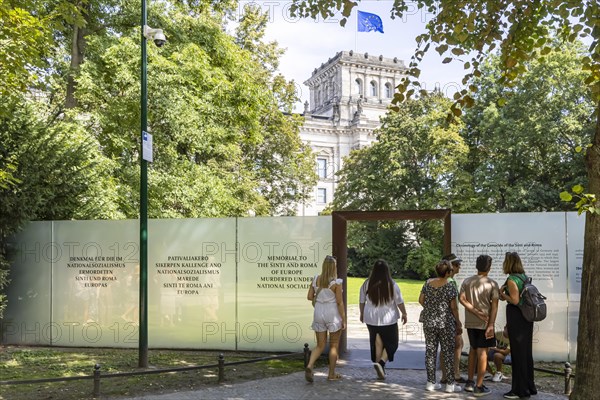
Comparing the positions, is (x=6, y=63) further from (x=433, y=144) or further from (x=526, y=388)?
(x=433, y=144)

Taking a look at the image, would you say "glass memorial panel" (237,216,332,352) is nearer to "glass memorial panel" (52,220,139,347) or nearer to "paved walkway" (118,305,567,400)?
"paved walkway" (118,305,567,400)

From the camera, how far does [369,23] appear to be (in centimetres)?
3766

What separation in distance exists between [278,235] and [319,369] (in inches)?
115

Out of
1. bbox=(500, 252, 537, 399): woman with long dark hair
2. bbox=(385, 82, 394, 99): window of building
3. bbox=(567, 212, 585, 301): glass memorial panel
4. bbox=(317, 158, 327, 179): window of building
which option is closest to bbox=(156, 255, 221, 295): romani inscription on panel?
bbox=(500, 252, 537, 399): woman with long dark hair

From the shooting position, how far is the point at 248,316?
40.4 feet

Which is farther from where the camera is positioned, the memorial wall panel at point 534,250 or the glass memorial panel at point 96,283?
the glass memorial panel at point 96,283

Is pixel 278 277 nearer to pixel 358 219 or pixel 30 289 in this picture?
pixel 358 219

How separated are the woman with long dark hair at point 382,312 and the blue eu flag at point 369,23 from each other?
1187 inches

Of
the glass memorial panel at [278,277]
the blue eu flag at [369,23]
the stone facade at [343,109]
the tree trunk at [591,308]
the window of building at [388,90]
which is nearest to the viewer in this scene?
the tree trunk at [591,308]

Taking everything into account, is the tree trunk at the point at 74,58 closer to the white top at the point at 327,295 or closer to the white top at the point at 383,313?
the white top at the point at 327,295

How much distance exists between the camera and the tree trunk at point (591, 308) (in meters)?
7.10

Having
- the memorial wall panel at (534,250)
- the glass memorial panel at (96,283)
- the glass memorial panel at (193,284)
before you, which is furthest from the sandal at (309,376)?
the glass memorial panel at (96,283)

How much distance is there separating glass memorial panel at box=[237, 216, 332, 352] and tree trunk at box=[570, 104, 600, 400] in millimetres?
5463

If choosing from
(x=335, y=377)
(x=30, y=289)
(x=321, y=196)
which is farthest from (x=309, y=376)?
(x=321, y=196)
